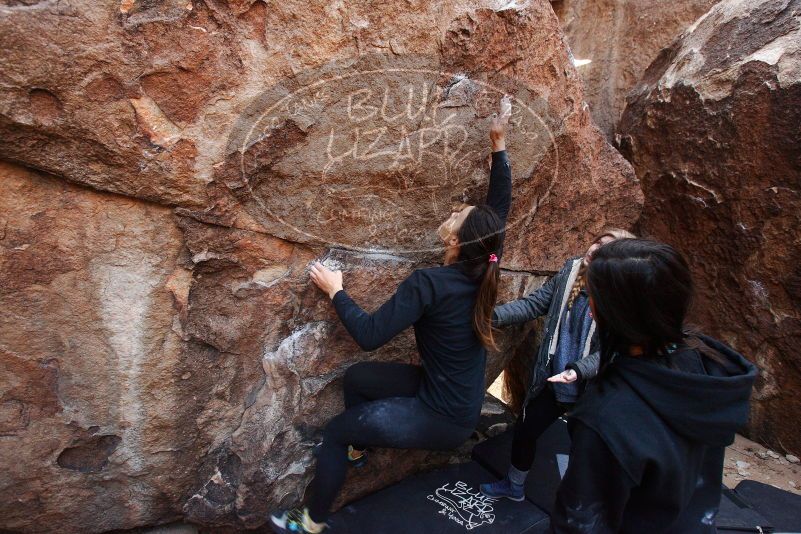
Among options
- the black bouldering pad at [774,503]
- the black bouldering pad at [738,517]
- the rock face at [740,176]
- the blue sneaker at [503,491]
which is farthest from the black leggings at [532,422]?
→ the rock face at [740,176]

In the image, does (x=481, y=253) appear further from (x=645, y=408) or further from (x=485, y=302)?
(x=645, y=408)

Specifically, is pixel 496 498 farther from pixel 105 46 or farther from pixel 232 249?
pixel 105 46

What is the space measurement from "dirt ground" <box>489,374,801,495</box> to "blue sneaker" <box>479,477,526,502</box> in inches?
53.6

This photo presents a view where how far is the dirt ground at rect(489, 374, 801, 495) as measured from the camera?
2947mm

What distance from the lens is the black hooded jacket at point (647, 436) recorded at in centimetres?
111

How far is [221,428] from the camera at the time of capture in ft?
7.14

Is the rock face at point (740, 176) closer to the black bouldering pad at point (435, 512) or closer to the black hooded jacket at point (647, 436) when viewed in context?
the black bouldering pad at point (435, 512)

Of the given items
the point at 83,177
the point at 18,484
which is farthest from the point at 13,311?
the point at 18,484

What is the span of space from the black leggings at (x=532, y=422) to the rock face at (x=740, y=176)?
1.66 metres

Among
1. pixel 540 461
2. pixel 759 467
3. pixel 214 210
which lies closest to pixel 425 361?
pixel 214 210

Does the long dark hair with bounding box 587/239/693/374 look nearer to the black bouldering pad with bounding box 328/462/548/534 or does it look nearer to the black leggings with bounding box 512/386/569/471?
the black leggings with bounding box 512/386/569/471

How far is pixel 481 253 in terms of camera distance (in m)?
1.85

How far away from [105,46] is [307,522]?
70.0 inches

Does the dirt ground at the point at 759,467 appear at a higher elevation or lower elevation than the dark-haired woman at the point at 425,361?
lower
